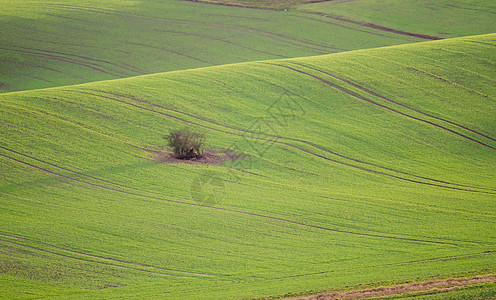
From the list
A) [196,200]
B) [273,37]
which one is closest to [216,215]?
[196,200]

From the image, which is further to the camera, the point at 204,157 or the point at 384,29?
the point at 384,29

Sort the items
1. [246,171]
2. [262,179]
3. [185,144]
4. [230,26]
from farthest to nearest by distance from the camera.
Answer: [230,26] → [185,144] → [246,171] → [262,179]

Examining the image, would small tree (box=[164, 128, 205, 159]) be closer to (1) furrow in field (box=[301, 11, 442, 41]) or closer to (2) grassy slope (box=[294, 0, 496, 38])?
(1) furrow in field (box=[301, 11, 442, 41])

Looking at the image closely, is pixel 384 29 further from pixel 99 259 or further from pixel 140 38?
pixel 99 259

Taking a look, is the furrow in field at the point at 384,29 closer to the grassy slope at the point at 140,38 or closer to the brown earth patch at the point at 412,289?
the grassy slope at the point at 140,38

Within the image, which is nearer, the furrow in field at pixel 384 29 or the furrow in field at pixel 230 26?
the furrow in field at pixel 230 26

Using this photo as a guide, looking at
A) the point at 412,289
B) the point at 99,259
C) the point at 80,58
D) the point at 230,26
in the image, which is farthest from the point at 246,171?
the point at 230,26

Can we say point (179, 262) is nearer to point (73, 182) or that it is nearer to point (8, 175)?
point (73, 182)

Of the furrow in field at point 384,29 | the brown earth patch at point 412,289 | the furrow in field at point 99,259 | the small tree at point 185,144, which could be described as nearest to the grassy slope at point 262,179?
the furrow in field at point 99,259
